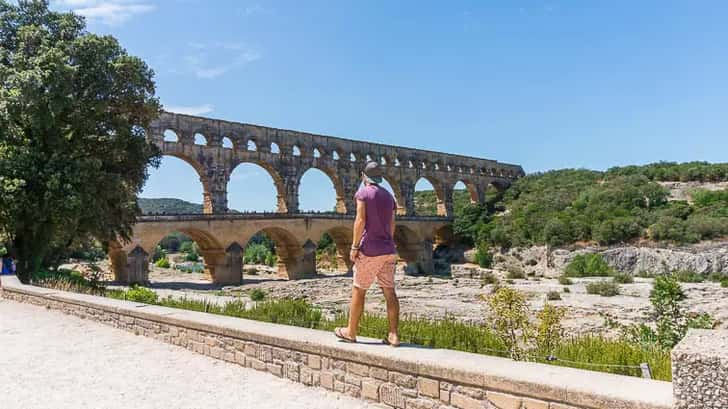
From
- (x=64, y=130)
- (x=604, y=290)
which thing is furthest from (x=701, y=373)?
(x=604, y=290)

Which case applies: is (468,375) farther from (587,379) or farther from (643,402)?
(643,402)

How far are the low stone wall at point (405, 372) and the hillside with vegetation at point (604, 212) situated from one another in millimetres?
33465

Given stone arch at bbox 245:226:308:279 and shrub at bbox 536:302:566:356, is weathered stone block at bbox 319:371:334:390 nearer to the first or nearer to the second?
shrub at bbox 536:302:566:356

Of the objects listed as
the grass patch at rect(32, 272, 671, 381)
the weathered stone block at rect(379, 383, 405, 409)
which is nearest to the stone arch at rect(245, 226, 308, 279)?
the grass patch at rect(32, 272, 671, 381)

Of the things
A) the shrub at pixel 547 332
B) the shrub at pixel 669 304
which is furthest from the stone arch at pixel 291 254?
the shrub at pixel 547 332

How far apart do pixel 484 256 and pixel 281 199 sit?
15834 millimetres

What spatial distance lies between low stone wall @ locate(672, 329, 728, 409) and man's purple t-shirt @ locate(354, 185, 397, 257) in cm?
244

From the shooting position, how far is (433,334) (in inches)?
240

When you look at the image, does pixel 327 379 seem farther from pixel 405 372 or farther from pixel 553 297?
pixel 553 297

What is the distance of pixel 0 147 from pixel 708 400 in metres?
15.4

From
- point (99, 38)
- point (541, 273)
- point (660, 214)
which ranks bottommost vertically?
point (541, 273)

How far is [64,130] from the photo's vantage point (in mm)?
14461

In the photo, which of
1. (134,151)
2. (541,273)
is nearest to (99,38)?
(134,151)

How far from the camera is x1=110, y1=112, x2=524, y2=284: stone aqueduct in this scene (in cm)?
2808
